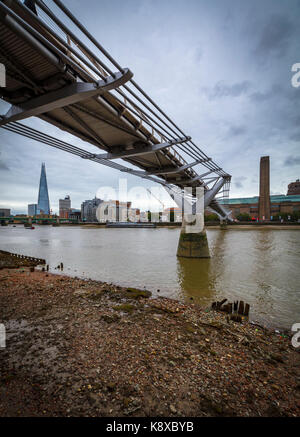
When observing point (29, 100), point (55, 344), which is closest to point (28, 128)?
point (29, 100)

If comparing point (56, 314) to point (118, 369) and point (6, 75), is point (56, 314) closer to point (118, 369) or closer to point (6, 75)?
point (118, 369)

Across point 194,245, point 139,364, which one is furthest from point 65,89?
point 194,245

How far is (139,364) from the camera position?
11.3 ft

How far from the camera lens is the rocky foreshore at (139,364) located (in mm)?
2672

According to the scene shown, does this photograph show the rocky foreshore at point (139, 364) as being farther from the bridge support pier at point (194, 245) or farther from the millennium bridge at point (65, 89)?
the bridge support pier at point (194, 245)

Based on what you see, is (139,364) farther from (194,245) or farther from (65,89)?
(194,245)

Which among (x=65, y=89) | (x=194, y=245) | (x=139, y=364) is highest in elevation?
(x=65, y=89)

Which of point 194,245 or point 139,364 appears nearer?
point 139,364

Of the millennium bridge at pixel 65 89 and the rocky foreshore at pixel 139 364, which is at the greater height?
the millennium bridge at pixel 65 89

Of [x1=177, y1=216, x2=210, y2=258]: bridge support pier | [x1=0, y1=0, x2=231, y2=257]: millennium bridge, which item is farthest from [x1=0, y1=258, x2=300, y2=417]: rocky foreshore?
[x1=177, y1=216, x2=210, y2=258]: bridge support pier

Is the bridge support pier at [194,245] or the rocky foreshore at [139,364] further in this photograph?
the bridge support pier at [194,245]

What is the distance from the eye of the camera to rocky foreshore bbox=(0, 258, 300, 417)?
267 centimetres

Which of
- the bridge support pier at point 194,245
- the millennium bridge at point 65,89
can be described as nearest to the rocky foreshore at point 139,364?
the millennium bridge at point 65,89
